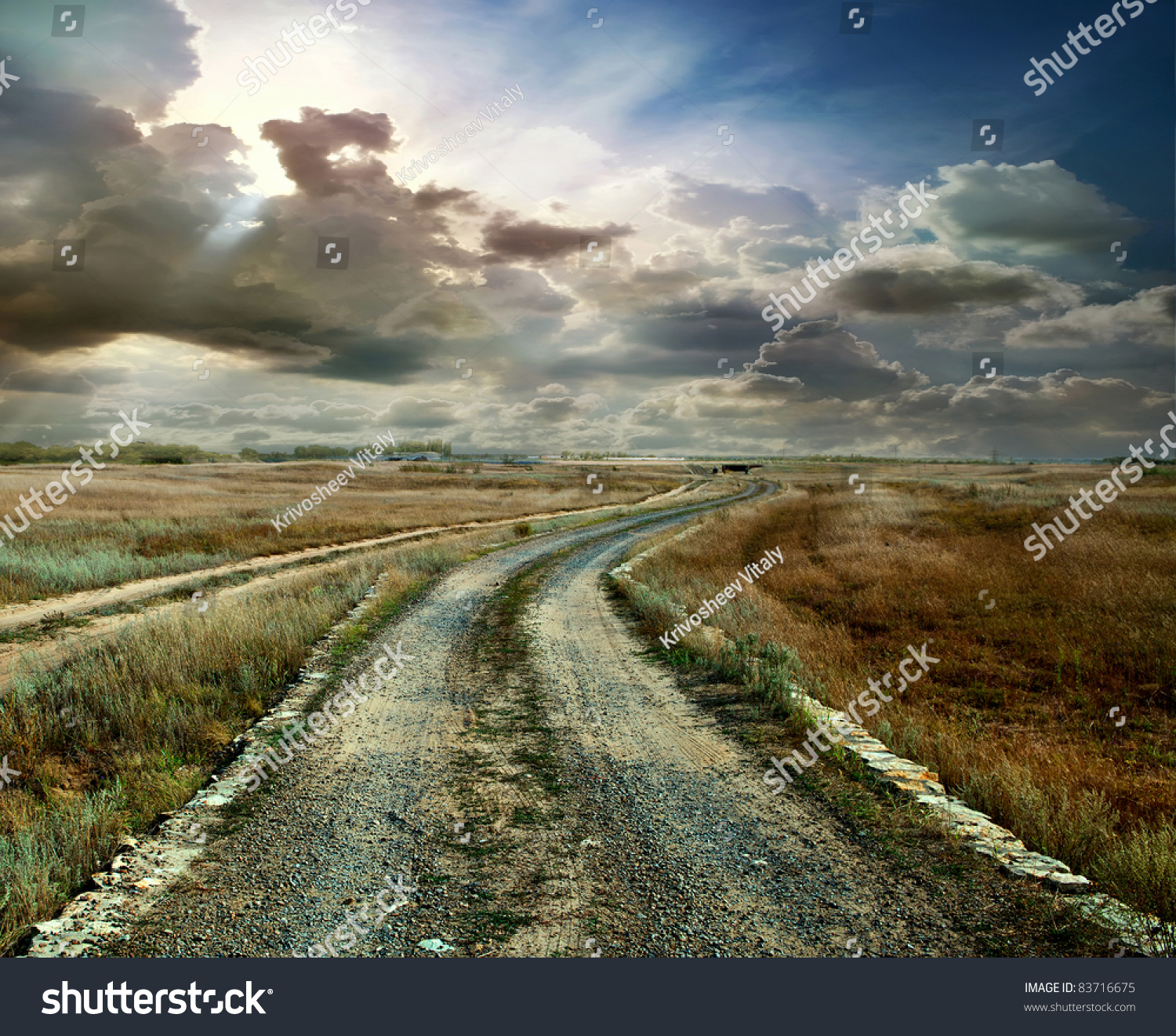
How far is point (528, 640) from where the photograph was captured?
12375 millimetres

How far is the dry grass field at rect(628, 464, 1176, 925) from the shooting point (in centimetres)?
586

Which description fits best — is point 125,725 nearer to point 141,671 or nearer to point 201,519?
point 141,671

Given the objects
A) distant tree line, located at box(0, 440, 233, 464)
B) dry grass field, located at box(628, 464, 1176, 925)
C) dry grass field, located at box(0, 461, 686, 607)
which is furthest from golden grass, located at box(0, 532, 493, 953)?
distant tree line, located at box(0, 440, 233, 464)

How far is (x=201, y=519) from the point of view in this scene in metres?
31.9

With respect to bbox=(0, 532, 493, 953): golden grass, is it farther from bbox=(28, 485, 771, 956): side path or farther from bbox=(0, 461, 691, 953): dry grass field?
bbox=(28, 485, 771, 956): side path

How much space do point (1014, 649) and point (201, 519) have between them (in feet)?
114

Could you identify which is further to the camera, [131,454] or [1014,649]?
[131,454]

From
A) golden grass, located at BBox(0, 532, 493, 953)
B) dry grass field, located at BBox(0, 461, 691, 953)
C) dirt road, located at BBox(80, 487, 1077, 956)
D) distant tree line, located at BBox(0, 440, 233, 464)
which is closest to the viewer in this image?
dirt road, located at BBox(80, 487, 1077, 956)

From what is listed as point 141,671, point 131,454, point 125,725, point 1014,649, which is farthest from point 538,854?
point 131,454

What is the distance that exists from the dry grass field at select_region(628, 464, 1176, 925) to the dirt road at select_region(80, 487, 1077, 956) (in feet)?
6.27

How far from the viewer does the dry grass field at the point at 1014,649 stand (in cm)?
586

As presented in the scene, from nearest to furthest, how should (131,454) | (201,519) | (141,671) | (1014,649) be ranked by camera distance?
(141,671)
(1014,649)
(201,519)
(131,454)

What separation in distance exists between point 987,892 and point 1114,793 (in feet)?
12.5

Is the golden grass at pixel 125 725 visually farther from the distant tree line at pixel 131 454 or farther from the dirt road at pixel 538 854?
the distant tree line at pixel 131 454
